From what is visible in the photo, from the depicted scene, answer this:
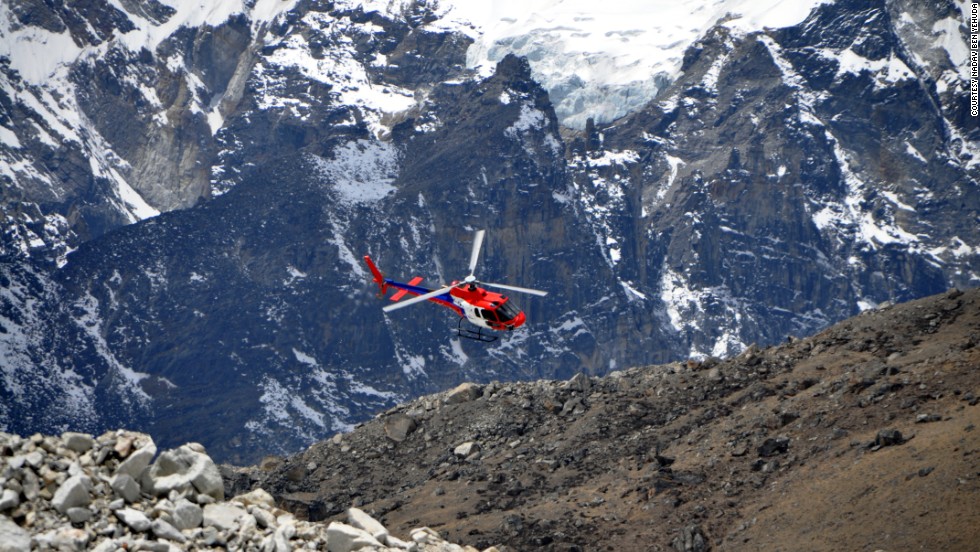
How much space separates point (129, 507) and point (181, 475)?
77.0 inches

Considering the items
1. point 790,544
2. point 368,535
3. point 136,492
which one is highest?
point 136,492

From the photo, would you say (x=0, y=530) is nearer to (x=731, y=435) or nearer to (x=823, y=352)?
(x=731, y=435)

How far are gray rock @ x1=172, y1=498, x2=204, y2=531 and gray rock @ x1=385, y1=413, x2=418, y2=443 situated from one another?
4200 centimetres

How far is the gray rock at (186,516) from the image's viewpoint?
39.9m

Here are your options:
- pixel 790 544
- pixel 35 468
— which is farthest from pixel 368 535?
pixel 790 544

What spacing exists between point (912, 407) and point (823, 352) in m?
14.0

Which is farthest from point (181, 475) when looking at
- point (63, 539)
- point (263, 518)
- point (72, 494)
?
point (63, 539)

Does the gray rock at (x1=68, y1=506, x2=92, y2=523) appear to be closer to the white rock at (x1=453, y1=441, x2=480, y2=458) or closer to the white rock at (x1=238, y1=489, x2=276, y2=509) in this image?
the white rock at (x1=238, y1=489, x2=276, y2=509)

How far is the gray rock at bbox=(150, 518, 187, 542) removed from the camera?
1539 inches

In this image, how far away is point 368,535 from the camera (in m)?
41.5

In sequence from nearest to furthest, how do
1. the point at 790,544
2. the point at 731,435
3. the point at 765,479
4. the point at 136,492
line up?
the point at 136,492
the point at 790,544
the point at 765,479
the point at 731,435

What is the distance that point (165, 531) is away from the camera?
3916cm

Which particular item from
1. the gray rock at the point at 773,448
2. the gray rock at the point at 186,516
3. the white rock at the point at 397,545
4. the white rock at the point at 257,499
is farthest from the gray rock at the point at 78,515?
the gray rock at the point at 773,448

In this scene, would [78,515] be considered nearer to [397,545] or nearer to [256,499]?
[256,499]
